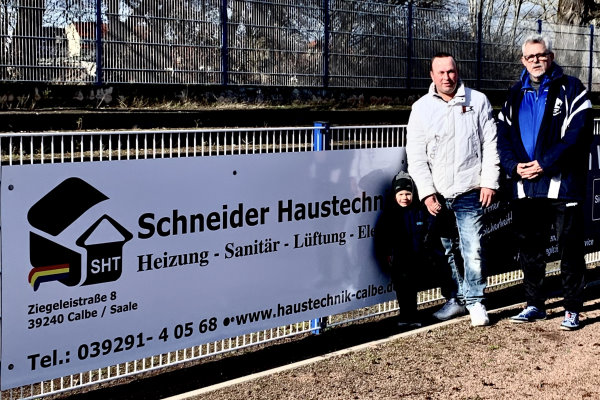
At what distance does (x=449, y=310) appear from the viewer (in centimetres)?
793

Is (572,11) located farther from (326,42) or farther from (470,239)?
(470,239)

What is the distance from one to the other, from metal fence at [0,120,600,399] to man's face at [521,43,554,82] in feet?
4.00

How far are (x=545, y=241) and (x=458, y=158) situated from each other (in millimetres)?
1074

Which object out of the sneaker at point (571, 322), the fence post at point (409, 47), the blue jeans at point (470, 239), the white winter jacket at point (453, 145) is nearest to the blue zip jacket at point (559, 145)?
the white winter jacket at point (453, 145)

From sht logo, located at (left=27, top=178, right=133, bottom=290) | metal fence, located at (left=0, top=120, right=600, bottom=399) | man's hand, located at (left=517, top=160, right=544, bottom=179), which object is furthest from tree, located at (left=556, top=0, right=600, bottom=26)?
sht logo, located at (left=27, top=178, right=133, bottom=290)

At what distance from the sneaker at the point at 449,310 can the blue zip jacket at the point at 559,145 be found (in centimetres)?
106

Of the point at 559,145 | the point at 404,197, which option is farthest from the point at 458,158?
the point at 559,145

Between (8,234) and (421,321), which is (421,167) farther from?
(8,234)

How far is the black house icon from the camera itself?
18.6 ft

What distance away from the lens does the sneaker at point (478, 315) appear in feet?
24.8

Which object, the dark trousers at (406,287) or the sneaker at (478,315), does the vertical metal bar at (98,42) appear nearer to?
the dark trousers at (406,287)

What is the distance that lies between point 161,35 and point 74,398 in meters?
11.8

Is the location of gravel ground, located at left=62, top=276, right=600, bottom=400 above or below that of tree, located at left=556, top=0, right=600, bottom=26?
below

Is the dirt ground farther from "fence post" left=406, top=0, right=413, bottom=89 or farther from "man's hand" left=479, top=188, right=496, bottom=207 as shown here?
"fence post" left=406, top=0, right=413, bottom=89
